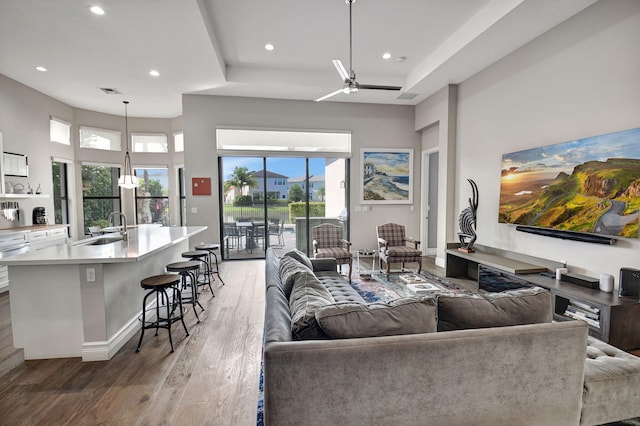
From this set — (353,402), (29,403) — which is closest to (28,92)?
(29,403)

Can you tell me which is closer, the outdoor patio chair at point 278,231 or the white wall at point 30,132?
the white wall at point 30,132

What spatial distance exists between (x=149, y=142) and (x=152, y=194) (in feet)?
4.52

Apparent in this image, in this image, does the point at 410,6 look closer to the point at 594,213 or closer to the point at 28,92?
the point at 594,213

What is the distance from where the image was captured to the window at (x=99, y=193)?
7.41 m

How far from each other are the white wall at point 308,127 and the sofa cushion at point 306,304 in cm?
463

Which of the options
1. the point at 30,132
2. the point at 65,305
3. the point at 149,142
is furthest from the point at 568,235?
the point at 149,142

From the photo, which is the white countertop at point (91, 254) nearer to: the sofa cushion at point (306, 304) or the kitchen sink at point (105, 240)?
the kitchen sink at point (105, 240)

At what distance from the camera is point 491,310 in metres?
1.71

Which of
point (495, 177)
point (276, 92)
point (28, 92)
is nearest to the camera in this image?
point (495, 177)

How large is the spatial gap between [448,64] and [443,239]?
3112mm

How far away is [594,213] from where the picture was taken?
324 cm

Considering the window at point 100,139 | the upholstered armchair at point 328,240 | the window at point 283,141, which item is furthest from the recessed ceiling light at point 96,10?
the window at point 100,139

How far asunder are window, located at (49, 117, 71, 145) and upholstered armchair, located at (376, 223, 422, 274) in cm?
710

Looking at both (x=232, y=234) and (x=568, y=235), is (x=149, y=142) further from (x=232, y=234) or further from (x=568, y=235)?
(x=568, y=235)
